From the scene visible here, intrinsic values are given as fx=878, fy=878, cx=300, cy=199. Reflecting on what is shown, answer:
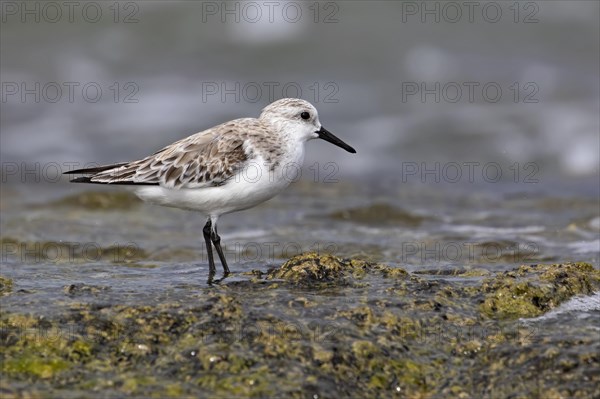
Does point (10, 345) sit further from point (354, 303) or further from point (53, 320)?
point (354, 303)

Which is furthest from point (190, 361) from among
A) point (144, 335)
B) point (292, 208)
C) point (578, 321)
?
point (292, 208)

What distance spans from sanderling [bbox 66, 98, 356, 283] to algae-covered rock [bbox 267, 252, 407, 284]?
2.95 ft

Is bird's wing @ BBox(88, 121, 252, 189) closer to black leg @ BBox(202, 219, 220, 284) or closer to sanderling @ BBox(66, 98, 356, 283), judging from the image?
sanderling @ BBox(66, 98, 356, 283)

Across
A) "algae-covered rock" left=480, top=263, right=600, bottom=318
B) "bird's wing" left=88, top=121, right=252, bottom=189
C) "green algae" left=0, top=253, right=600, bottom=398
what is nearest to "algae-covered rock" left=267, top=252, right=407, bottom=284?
"green algae" left=0, top=253, right=600, bottom=398

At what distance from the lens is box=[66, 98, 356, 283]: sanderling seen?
754cm

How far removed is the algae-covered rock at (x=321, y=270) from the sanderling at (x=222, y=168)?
898 millimetres

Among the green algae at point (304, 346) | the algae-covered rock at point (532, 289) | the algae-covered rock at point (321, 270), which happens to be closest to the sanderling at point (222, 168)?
the algae-covered rock at point (321, 270)

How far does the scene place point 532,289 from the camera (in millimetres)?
6297

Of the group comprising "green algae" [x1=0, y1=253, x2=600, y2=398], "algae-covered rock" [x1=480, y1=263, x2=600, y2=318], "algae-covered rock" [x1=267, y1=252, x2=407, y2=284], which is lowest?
"green algae" [x1=0, y1=253, x2=600, y2=398]

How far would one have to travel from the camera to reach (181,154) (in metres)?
7.80

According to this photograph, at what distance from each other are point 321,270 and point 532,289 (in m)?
1.55

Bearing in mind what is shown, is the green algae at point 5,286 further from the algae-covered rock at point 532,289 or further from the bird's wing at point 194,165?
the algae-covered rock at point 532,289

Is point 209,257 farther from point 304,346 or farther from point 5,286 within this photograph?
point 304,346

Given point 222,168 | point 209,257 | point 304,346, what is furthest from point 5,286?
point 304,346
